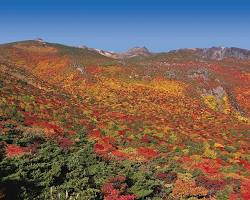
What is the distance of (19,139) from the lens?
27.7 metres

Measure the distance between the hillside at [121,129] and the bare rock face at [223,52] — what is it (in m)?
45.0

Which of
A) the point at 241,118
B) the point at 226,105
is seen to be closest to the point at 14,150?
the point at 241,118

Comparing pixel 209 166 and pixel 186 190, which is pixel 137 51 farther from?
pixel 186 190

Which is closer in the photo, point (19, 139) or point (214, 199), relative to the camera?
point (214, 199)

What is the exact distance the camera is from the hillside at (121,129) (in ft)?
71.8

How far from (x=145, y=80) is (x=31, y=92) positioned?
27.8 metres

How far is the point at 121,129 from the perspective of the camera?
43.7m

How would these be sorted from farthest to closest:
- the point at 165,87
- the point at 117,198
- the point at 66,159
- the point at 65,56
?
1. the point at 65,56
2. the point at 165,87
3. the point at 66,159
4. the point at 117,198

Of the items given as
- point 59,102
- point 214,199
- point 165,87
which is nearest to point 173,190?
point 214,199

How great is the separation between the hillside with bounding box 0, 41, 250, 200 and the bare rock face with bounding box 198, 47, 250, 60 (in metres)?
45.0

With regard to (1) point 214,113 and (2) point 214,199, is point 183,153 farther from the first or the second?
(1) point 214,113

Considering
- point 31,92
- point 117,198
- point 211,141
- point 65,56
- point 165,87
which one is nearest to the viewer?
point 117,198

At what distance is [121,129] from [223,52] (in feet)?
349

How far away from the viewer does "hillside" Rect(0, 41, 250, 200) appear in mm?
21891
